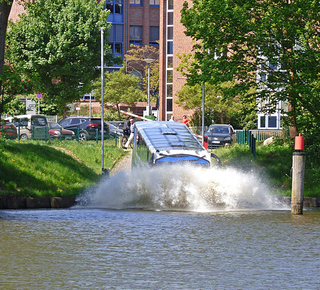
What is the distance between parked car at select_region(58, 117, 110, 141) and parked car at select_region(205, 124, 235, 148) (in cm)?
618

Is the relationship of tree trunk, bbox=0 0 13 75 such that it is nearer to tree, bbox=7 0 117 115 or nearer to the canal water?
the canal water

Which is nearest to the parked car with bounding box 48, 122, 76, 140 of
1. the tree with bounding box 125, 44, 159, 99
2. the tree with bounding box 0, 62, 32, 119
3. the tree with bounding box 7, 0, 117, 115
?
the tree with bounding box 7, 0, 117, 115

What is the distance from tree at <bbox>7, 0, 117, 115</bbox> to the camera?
54531 millimetres

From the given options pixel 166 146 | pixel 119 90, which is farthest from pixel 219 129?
pixel 119 90

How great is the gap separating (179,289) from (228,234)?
5.02 m

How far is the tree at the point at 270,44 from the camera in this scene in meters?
23.0

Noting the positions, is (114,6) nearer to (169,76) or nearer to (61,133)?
(169,76)

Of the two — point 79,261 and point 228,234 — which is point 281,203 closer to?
point 228,234

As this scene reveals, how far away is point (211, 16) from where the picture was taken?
2477 cm

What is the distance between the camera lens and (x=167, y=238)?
12.0 metres

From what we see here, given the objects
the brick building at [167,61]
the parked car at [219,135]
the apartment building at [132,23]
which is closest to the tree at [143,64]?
the apartment building at [132,23]

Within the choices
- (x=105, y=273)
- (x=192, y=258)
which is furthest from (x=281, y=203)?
(x=105, y=273)

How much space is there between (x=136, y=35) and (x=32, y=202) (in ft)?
276

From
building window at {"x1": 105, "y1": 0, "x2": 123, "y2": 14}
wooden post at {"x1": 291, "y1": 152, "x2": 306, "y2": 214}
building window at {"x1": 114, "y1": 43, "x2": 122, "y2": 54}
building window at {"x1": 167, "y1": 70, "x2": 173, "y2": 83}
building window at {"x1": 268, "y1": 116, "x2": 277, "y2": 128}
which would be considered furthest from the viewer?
building window at {"x1": 114, "y1": 43, "x2": 122, "y2": 54}
